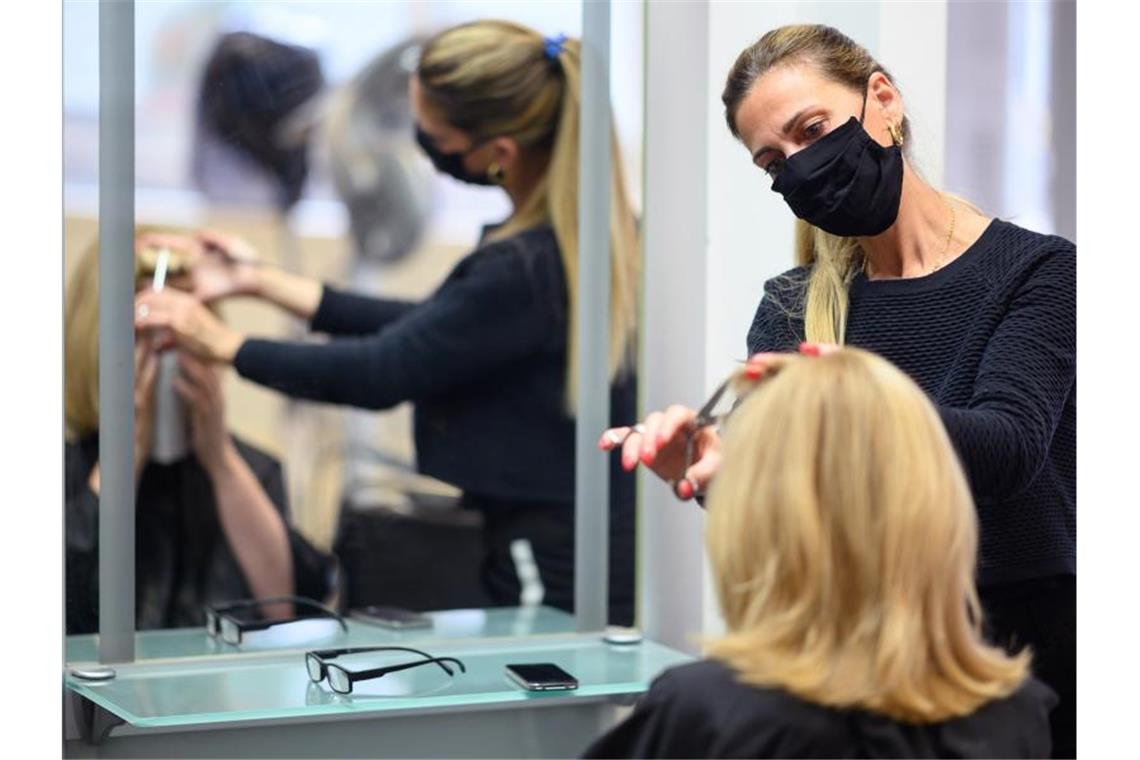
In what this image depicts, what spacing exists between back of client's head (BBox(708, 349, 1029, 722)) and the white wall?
1.19m

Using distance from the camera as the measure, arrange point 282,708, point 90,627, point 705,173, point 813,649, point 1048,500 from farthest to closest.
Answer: point 705,173
point 90,627
point 282,708
point 1048,500
point 813,649

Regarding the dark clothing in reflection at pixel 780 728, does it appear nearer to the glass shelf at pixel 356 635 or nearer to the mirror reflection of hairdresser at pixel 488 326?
the glass shelf at pixel 356 635

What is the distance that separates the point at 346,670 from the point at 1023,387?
1.09 m

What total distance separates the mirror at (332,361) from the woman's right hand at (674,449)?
1.11 meters

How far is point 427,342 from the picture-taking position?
2.96 metres

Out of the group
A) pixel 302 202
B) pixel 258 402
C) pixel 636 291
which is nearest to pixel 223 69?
pixel 302 202

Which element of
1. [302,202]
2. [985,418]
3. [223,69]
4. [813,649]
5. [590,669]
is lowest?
[590,669]

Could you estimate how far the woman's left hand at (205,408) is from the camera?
9.53 feet

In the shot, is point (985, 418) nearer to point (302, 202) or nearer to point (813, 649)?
point (813, 649)

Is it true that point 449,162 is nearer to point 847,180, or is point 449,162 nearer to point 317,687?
point 317,687

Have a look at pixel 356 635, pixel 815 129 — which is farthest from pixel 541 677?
pixel 815 129

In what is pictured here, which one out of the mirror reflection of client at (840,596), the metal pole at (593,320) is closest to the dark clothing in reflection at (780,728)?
the mirror reflection of client at (840,596)

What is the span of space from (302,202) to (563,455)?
2.48ft
